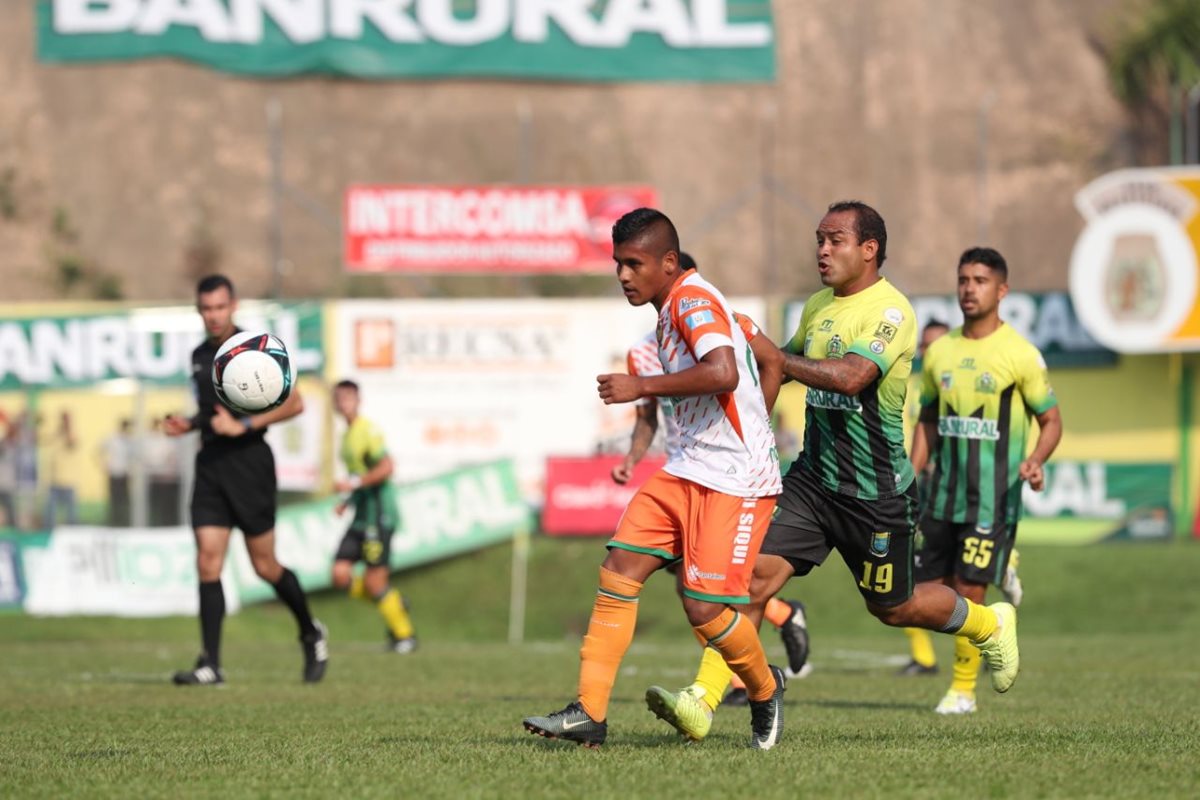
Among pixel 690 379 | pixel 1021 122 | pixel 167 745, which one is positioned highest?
pixel 1021 122

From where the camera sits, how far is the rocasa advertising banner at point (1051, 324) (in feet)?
80.0

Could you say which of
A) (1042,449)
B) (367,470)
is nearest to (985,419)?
(1042,449)

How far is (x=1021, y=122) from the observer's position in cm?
4650

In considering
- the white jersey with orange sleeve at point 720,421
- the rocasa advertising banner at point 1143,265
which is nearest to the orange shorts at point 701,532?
the white jersey with orange sleeve at point 720,421

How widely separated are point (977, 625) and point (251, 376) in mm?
4140

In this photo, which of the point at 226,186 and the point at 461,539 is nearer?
the point at 461,539

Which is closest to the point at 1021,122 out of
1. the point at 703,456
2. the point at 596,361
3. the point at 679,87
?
the point at 679,87

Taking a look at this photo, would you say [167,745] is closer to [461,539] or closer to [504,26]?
[461,539]

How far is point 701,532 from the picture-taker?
733 cm

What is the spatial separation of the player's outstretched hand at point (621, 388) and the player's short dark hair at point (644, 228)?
619 millimetres

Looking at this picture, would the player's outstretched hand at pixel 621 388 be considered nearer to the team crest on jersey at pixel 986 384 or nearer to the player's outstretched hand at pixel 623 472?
the player's outstretched hand at pixel 623 472

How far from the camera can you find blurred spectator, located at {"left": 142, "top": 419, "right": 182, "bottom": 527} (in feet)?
70.2

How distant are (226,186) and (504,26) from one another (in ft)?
42.6

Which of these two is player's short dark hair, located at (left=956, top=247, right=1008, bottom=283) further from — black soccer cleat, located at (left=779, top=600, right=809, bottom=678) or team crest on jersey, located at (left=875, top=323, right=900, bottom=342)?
team crest on jersey, located at (left=875, top=323, right=900, bottom=342)
